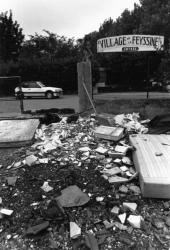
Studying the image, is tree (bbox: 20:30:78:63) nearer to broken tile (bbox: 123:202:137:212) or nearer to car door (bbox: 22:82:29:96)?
car door (bbox: 22:82:29:96)

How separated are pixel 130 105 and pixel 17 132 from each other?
386cm

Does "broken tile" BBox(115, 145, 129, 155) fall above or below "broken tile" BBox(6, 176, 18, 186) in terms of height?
above

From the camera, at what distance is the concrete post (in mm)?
7003

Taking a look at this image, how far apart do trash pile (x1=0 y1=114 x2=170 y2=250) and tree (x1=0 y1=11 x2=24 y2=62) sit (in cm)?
Answer: 3032

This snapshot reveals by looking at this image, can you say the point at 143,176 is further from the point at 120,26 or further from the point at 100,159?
the point at 120,26

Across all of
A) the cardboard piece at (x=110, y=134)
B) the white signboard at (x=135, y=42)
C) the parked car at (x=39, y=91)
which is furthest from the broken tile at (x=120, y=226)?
the parked car at (x=39, y=91)

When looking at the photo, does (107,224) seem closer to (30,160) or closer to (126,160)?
(126,160)

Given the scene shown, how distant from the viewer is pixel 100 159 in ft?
12.7

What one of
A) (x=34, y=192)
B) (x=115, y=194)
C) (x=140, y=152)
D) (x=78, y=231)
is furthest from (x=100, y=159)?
(x=78, y=231)

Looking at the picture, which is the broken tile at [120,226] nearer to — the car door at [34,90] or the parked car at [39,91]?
the parked car at [39,91]

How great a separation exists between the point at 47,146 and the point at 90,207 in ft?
5.89

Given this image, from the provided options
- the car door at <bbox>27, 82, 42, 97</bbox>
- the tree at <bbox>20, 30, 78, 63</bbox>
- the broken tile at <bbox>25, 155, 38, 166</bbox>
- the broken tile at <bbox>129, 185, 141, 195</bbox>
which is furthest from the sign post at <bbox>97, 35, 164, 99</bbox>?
the tree at <bbox>20, 30, 78, 63</bbox>

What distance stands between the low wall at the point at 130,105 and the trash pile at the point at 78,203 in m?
3.21

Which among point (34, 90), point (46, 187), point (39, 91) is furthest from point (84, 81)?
point (34, 90)
